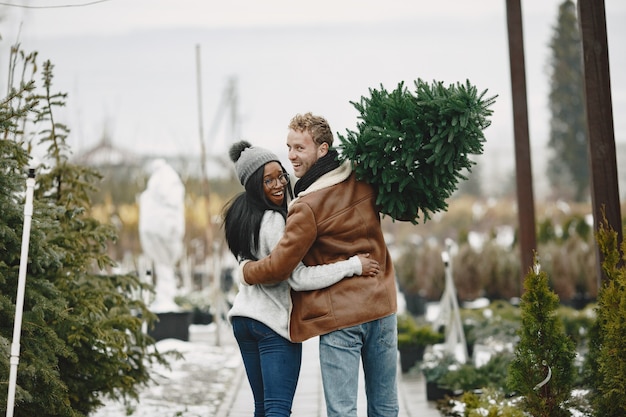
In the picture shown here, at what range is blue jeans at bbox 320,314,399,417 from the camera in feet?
12.2

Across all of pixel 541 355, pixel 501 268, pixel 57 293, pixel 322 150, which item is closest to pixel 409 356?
pixel 541 355

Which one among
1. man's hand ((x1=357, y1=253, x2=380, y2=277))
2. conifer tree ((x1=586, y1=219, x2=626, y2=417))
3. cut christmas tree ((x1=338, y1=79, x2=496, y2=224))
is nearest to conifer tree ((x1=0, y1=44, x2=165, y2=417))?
man's hand ((x1=357, y1=253, x2=380, y2=277))

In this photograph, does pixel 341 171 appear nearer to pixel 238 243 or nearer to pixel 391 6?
pixel 238 243

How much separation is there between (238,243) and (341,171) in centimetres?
55

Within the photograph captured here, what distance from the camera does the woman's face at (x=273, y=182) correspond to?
3982mm

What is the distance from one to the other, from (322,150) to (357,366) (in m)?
0.93

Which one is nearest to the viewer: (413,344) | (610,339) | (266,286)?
(266,286)

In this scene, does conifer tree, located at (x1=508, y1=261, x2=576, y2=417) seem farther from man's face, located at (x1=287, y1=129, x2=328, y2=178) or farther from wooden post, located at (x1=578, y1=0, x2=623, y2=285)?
man's face, located at (x1=287, y1=129, x2=328, y2=178)

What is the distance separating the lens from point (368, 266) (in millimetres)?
3779

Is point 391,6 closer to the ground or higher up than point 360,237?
higher up

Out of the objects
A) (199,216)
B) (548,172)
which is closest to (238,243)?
(199,216)

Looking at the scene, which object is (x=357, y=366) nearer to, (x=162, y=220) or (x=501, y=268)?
(x=162, y=220)

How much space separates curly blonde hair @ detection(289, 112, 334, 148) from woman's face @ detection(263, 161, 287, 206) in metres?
0.20

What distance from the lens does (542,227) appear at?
15.2m
